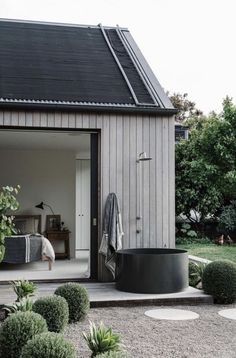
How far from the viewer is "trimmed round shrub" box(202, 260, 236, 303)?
6727 millimetres

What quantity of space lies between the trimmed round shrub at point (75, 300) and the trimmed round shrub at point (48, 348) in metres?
1.95

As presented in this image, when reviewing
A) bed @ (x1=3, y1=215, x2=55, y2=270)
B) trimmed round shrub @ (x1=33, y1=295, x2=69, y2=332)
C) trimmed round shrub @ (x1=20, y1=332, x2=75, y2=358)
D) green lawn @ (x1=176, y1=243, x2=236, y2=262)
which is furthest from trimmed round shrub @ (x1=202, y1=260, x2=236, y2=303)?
green lawn @ (x1=176, y1=243, x2=236, y2=262)

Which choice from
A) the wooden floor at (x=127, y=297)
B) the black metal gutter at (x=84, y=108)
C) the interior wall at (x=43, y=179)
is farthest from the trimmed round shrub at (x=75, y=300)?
the interior wall at (x=43, y=179)

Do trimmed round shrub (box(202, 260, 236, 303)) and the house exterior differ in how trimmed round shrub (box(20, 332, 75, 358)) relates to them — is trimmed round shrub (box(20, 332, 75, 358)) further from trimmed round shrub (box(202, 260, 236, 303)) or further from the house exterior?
the house exterior

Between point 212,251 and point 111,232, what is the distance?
20.0 ft

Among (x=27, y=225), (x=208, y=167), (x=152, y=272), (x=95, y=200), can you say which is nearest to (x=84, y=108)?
(x=95, y=200)

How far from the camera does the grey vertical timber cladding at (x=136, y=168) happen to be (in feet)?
25.9

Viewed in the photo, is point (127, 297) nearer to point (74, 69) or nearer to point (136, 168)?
point (136, 168)

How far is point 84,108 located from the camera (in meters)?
7.73

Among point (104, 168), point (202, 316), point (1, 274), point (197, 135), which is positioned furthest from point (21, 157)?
point (202, 316)

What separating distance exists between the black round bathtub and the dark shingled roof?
245cm

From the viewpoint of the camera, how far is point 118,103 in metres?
8.06

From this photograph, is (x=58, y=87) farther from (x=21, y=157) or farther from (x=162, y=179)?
(x=21, y=157)

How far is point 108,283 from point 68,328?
97.6 inches
